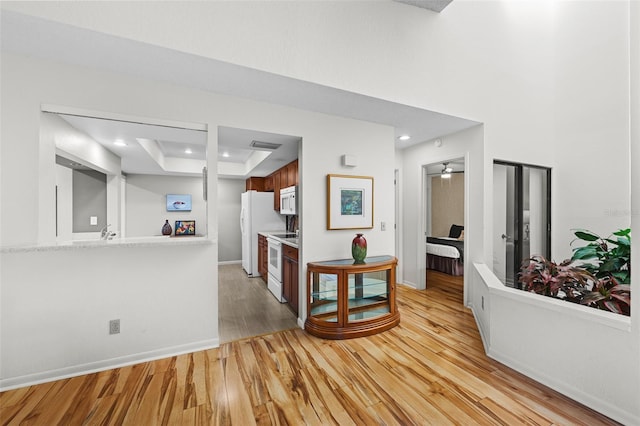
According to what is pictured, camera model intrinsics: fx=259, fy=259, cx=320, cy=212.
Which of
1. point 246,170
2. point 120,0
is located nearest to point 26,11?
point 120,0

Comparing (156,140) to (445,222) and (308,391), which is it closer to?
(308,391)

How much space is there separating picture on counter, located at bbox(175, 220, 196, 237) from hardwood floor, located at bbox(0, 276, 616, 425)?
111cm

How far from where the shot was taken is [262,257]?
494cm

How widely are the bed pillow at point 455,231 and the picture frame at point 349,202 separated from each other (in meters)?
4.00

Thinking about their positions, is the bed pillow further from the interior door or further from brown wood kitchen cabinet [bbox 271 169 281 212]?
brown wood kitchen cabinet [bbox 271 169 281 212]

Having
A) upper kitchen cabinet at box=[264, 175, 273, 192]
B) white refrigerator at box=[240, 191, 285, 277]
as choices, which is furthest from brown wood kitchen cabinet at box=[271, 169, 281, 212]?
upper kitchen cabinet at box=[264, 175, 273, 192]

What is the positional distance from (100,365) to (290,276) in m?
1.94

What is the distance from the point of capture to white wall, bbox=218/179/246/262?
623 centimetres

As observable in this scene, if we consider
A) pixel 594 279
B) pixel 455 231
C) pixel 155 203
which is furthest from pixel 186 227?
pixel 455 231

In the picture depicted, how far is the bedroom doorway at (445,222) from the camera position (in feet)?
16.7

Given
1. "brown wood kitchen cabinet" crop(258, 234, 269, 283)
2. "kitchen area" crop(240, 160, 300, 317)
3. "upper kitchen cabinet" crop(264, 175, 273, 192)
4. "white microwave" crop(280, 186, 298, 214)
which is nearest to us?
"kitchen area" crop(240, 160, 300, 317)

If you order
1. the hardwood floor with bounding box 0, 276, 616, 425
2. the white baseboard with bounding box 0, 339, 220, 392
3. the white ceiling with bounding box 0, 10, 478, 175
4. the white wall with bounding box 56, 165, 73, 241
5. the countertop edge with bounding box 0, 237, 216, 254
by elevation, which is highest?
the white ceiling with bounding box 0, 10, 478, 175

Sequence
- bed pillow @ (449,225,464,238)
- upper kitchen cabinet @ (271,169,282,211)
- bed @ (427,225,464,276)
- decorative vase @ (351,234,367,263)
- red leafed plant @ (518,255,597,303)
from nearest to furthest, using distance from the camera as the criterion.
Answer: red leafed plant @ (518,255,597,303) < decorative vase @ (351,234,367,263) < upper kitchen cabinet @ (271,169,282,211) < bed @ (427,225,464,276) < bed pillow @ (449,225,464,238)

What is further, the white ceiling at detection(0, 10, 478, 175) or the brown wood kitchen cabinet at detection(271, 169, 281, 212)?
the brown wood kitchen cabinet at detection(271, 169, 281, 212)
